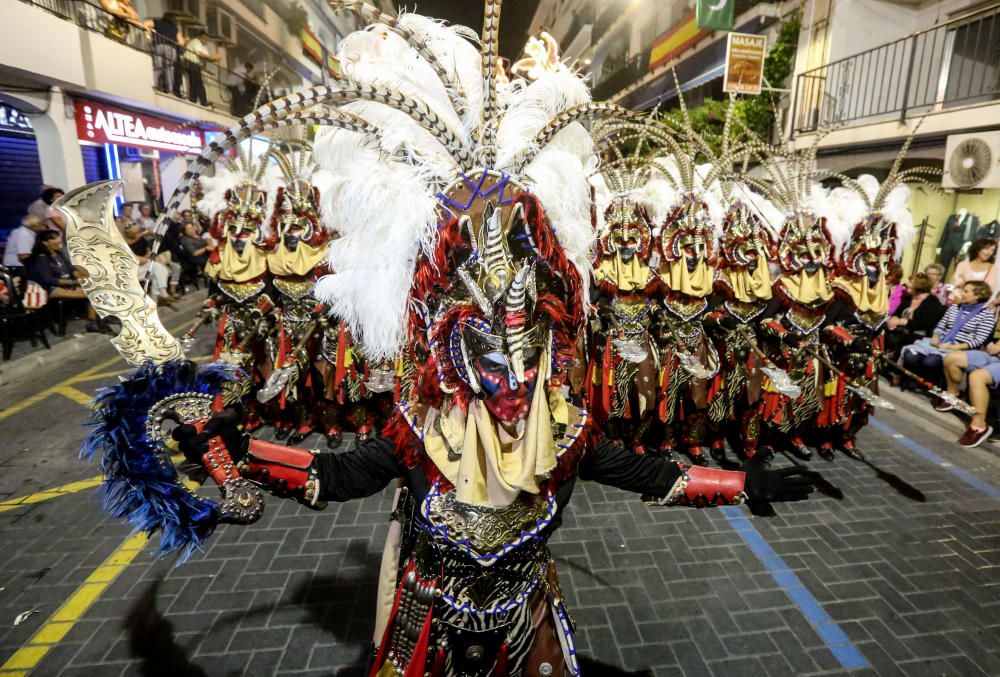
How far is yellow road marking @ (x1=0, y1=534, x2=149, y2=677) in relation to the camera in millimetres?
3189

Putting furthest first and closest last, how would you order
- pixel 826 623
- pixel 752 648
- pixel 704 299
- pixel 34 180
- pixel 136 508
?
pixel 34 180
pixel 704 299
pixel 826 623
pixel 752 648
pixel 136 508

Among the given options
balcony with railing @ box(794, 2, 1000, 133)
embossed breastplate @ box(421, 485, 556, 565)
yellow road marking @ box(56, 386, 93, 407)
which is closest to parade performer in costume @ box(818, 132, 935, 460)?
balcony with railing @ box(794, 2, 1000, 133)

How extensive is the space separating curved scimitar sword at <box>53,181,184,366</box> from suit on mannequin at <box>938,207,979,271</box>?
1158cm

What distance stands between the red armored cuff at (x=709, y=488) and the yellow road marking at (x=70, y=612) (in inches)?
111

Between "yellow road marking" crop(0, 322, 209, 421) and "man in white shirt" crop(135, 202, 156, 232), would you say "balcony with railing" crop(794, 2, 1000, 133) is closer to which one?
"yellow road marking" crop(0, 322, 209, 421)

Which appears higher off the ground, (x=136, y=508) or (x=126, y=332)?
(x=126, y=332)

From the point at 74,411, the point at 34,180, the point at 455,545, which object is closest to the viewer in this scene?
the point at 455,545

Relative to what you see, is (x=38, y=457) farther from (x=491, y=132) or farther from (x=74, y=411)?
(x=491, y=132)

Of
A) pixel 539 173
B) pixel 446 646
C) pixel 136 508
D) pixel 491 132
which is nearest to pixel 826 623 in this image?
pixel 446 646

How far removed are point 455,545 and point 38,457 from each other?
19.6 feet

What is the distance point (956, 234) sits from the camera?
364 inches

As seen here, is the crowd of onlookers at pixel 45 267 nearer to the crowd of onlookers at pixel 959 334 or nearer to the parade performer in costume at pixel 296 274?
the parade performer in costume at pixel 296 274

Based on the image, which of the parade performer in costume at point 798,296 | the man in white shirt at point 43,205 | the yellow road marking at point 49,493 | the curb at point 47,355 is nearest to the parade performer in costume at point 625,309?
the parade performer in costume at point 798,296

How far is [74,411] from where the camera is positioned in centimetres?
683
